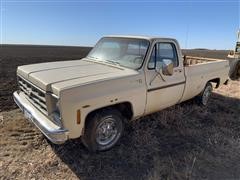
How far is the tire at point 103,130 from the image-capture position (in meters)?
3.63

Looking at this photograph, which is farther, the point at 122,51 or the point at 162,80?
the point at 122,51

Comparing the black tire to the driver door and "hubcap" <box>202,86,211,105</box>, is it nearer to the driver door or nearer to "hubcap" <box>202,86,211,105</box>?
"hubcap" <box>202,86,211,105</box>

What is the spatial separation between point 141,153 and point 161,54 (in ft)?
6.37

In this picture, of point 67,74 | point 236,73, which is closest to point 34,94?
point 67,74

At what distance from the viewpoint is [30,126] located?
4727 millimetres

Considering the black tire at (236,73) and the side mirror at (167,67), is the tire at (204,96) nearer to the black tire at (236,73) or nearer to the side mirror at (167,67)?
the side mirror at (167,67)

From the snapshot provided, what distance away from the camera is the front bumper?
3203mm

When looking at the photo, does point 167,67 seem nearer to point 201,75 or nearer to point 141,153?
point 141,153

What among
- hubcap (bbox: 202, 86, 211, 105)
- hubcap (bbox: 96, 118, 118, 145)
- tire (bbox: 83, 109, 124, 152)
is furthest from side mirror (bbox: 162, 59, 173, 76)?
hubcap (bbox: 202, 86, 211, 105)

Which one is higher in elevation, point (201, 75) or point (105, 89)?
point (201, 75)

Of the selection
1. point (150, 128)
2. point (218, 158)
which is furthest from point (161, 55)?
point (218, 158)

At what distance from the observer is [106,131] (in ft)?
12.9

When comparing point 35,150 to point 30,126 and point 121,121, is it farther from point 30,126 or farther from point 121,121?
point 121,121

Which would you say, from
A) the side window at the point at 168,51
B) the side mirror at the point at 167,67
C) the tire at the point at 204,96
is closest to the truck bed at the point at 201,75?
the tire at the point at 204,96
